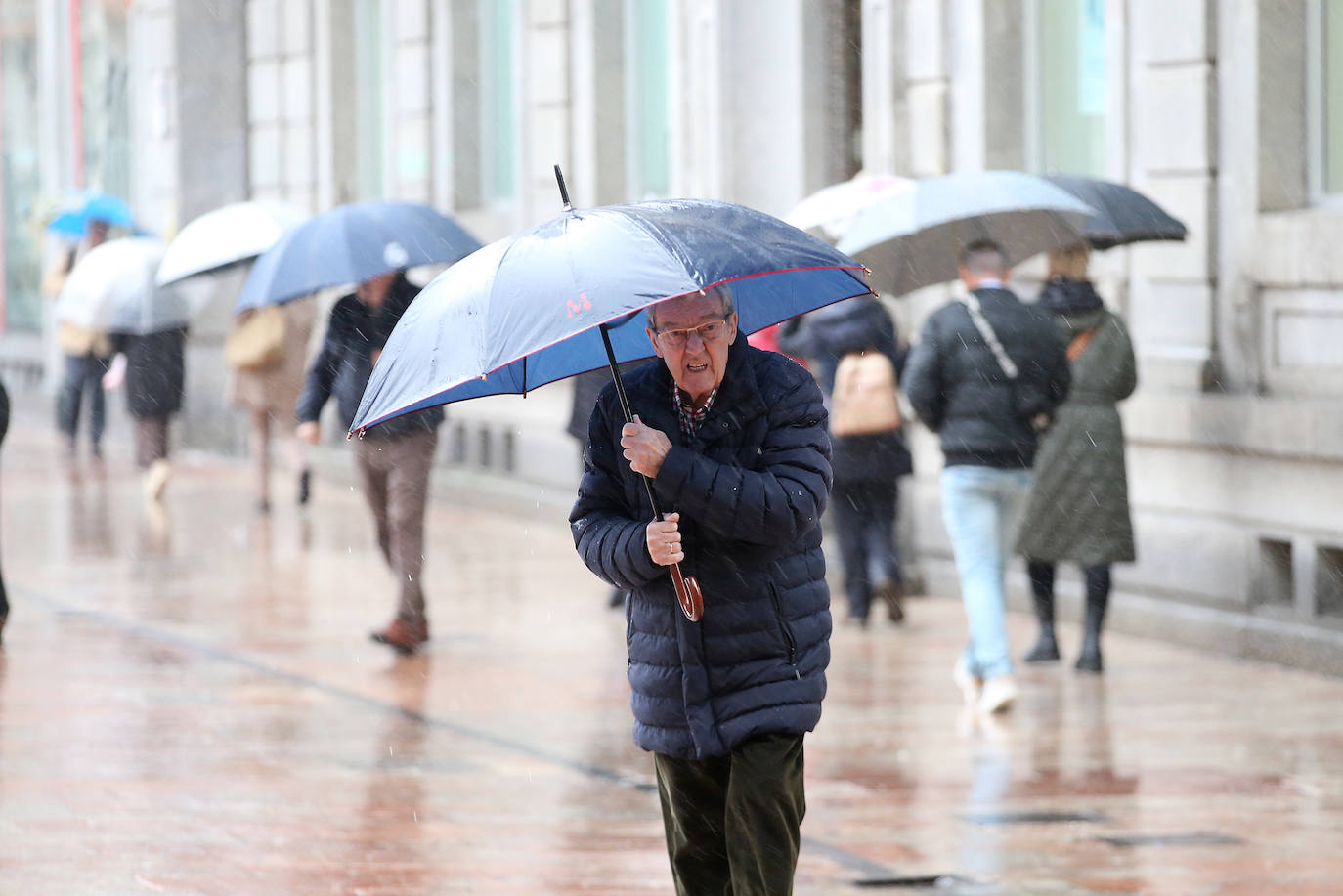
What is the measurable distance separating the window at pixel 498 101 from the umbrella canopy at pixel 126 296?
9.93 ft

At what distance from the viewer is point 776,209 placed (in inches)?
592

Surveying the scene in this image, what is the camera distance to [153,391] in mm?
17703

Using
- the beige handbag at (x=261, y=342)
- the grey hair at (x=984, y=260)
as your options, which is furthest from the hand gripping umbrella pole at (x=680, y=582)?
the beige handbag at (x=261, y=342)

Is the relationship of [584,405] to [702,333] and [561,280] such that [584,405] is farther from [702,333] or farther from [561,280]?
[561,280]

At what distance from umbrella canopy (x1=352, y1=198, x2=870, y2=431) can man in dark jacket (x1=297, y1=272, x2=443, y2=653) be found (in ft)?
17.4

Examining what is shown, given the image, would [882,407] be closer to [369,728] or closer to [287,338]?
[369,728]

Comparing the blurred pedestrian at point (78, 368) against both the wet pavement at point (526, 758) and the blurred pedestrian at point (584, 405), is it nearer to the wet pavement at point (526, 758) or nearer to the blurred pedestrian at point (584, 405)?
the wet pavement at point (526, 758)

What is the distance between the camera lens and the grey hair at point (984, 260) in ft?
31.3

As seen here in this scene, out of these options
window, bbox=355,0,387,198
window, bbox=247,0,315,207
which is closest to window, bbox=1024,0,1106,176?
window, bbox=355,0,387,198

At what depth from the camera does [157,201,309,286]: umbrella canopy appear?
11852 mm

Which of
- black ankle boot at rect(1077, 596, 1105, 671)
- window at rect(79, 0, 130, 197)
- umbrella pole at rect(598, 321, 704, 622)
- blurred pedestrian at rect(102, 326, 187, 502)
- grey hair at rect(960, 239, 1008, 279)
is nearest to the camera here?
umbrella pole at rect(598, 321, 704, 622)

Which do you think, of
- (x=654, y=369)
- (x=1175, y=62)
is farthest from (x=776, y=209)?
(x=654, y=369)

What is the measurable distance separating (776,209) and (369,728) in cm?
689

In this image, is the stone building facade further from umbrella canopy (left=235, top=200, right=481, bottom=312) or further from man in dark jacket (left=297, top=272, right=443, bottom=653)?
umbrella canopy (left=235, top=200, right=481, bottom=312)
